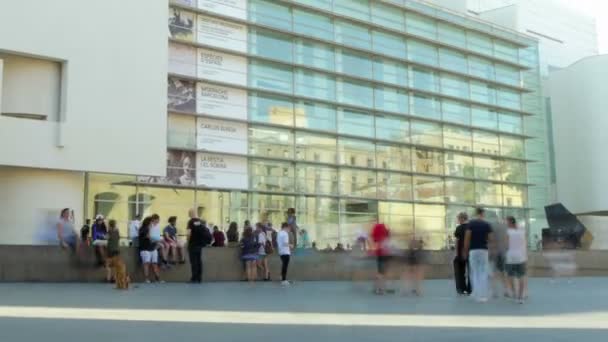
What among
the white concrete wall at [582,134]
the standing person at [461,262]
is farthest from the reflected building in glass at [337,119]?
the standing person at [461,262]

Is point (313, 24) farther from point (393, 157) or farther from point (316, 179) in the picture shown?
point (393, 157)

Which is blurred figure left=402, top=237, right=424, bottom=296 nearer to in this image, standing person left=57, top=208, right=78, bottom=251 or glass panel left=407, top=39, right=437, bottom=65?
standing person left=57, top=208, right=78, bottom=251

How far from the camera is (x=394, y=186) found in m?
43.6

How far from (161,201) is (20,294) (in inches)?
829

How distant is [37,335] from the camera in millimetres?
7031

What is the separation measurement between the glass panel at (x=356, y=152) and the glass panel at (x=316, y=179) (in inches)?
44.1

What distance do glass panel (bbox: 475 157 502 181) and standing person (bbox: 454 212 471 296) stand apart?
34.6 m

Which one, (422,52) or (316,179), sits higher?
(422,52)

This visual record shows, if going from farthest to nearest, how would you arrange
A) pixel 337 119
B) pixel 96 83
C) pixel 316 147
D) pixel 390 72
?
pixel 390 72, pixel 337 119, pixel 316 147, pixel 96 83

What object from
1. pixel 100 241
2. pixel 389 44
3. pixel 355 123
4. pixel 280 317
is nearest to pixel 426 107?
pixel 389 44

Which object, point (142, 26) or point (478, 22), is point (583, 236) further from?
point (142, 26)

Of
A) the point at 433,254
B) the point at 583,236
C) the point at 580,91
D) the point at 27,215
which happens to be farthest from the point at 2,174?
the point at 580,91

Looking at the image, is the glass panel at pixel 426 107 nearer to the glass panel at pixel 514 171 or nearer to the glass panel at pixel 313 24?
the glass panel at pixel 514 171

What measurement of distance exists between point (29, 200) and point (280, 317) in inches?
735
